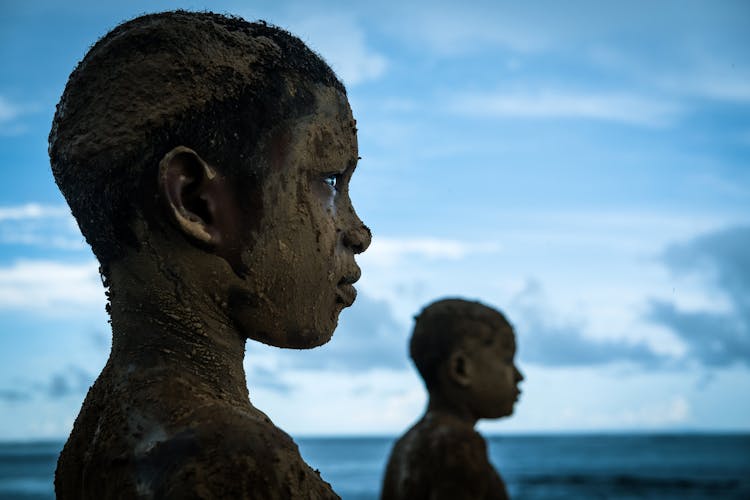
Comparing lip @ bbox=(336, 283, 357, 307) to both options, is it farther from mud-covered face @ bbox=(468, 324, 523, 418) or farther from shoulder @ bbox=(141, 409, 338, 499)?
mud-covered face @ bbox=(468, 324, 523, 418)

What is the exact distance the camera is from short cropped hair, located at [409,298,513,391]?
6.83 meters

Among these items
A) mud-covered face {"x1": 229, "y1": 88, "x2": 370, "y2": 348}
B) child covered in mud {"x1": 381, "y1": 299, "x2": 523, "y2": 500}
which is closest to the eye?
mud-covered face {"x1": 229, "y1": 88, "x2": 370, "y2": 348}

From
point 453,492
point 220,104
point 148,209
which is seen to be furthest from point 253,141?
point 453,492

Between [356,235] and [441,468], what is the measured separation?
141 inches

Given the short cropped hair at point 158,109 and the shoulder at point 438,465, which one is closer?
the short cropped hair at point 158,109

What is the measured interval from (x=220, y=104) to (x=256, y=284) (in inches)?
17.9

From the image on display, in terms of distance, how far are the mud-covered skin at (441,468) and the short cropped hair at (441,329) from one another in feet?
2.02

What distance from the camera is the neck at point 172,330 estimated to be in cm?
243

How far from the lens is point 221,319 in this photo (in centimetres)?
250

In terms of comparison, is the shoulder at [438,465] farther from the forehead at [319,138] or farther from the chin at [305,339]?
the forehead at [319,138]

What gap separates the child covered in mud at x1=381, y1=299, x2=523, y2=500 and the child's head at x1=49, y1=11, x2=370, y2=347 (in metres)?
3.59

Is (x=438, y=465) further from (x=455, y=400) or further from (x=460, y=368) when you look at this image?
(x=460, y=368)

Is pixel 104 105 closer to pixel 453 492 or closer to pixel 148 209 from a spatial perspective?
pixel 148 209

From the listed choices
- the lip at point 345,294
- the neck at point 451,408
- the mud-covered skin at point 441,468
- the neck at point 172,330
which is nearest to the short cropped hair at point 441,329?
the neck at point 451,408
